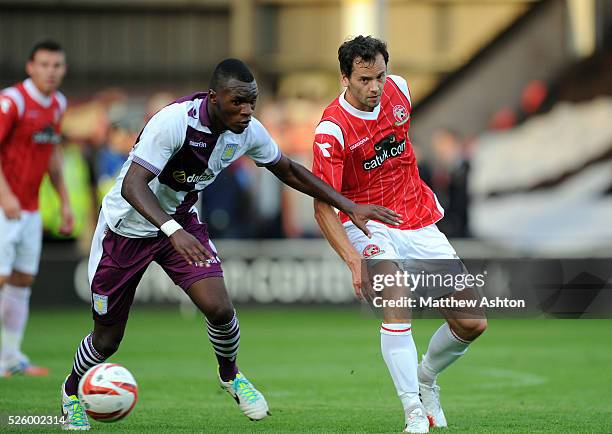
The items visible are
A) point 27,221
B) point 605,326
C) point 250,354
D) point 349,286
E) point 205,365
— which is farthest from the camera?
point 349,286

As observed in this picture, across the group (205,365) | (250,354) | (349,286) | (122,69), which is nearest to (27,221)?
(205,365)

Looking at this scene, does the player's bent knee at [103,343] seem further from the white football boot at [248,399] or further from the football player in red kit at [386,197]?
the football player in red kit at [386,197]

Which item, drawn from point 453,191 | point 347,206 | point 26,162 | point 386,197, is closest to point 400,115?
point 386,197

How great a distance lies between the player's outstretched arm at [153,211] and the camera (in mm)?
7145

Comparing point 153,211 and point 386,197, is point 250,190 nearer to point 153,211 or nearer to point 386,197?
point 386,197

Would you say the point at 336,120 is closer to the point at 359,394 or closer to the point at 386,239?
the point at 386,239

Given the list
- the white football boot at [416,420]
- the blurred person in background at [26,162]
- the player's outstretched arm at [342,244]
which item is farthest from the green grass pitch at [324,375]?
the player's outstretched arm at [342,244]

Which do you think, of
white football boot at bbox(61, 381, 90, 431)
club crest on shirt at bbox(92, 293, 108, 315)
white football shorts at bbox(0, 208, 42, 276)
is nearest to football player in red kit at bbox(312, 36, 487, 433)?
club crest on shirt at bbox(92, 293, 108, 315)

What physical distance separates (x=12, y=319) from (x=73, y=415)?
382cm

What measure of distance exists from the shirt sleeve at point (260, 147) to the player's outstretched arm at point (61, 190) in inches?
152

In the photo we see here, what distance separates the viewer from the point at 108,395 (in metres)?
7.35

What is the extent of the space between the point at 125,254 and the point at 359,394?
2.85 m

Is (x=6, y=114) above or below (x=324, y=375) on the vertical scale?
above

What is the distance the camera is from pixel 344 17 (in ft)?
86.8
